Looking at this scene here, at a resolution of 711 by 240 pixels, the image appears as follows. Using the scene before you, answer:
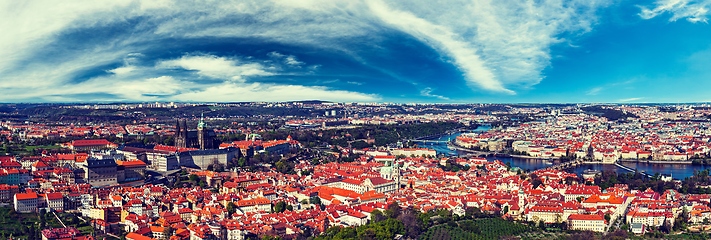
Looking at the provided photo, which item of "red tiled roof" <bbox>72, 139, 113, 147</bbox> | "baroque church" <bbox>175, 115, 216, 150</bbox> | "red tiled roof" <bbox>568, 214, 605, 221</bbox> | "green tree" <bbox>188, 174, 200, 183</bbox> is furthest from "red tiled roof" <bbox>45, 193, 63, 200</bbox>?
"red tiled roof" <bbox>72, 139, 113, 147</bbox>

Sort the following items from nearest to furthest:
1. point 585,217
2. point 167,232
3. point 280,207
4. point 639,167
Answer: point 167,232 → point 585,217 → point 280,207 → point 639,167

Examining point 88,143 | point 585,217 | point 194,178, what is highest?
point 88,143

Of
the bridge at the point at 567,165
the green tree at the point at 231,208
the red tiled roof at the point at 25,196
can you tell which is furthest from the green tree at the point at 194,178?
the bridge at the point at 567,165

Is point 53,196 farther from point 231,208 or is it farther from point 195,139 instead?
point 195,139

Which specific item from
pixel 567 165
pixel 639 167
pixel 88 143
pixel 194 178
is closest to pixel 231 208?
pixel 194 178

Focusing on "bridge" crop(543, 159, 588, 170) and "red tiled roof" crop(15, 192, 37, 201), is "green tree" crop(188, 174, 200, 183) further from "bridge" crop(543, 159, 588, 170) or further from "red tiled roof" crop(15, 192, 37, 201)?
"bridge" crop(543, 159, 588, 170)

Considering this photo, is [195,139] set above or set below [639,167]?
above

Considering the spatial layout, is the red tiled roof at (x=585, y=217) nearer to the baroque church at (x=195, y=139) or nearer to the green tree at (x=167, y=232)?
the green tree at (x=167, y=232)

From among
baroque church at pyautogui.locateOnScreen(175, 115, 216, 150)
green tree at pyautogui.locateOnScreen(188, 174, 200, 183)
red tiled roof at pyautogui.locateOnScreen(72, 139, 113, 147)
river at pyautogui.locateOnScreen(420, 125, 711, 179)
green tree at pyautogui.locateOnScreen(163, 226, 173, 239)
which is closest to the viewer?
green tree at pyautogui.locateOnScreen(163, 226, 173, 239)

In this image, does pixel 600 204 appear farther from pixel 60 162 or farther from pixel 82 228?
pixel 60 162

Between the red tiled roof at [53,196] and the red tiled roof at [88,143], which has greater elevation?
the red tiled roof at [88,143]

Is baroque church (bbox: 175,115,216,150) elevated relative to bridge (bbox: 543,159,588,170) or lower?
elevated
